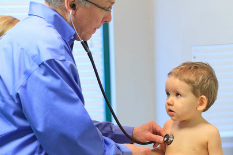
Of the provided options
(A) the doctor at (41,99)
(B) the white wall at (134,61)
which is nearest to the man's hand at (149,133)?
(A) the doctor at (41,99)

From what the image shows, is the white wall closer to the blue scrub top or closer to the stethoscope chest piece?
the stethoscope chest piece

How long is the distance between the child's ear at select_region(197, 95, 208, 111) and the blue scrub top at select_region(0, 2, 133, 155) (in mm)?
532

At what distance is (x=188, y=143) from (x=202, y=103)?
7.4 inches

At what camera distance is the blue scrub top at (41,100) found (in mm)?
976

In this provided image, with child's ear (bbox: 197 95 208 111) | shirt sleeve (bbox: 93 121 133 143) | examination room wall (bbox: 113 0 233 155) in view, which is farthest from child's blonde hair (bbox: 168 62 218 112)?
examination room wall (bbox: 113 0 233 155)

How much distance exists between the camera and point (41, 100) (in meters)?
0.97

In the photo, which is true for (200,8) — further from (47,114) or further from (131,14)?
(47,114)

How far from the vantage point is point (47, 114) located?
0.97 metres

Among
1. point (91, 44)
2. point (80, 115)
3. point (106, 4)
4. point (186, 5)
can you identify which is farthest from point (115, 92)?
point (80, 115)

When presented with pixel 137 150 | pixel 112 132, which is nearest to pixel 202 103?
pixel 137 150

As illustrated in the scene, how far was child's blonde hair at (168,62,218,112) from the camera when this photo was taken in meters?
1.39

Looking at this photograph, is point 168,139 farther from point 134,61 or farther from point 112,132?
point 134,61

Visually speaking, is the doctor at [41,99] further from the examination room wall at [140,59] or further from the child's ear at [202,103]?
A: the examination room wall at [140,59]

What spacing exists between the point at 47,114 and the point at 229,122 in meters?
1.27
